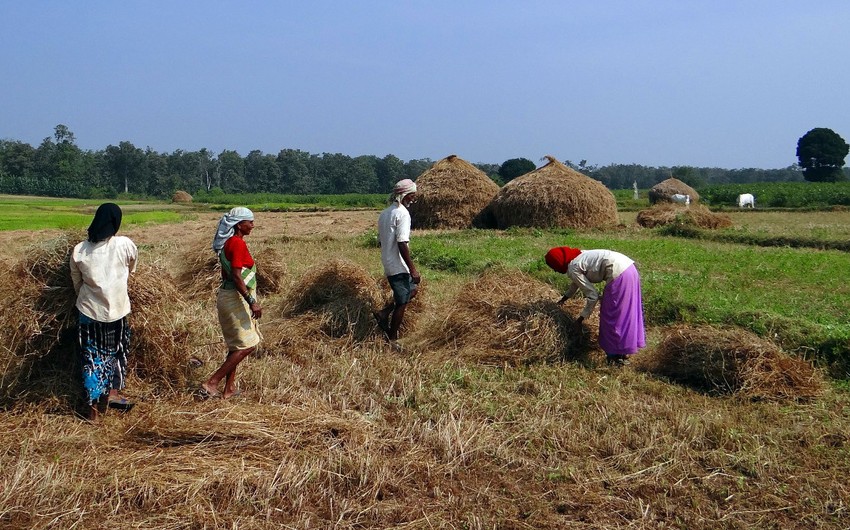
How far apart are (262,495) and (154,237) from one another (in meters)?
15.6

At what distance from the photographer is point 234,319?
5289 mm

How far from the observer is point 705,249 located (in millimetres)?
13406

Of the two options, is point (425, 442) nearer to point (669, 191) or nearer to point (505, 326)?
point (505, 326)

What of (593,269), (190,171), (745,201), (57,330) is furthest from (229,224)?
(190,171)

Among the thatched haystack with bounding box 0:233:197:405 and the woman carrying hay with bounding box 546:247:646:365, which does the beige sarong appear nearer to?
the thatched haystack with bounding box 0:233:197:405

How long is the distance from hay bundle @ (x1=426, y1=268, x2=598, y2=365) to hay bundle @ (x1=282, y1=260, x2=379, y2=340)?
0.85 metres

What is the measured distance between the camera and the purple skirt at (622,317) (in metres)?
6.07

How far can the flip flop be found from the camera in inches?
192

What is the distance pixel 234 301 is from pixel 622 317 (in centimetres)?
328

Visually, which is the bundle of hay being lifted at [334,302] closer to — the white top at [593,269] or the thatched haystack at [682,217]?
the white top at [593,269]

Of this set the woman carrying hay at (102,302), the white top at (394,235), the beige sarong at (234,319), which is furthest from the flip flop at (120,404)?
the white top at (394,235)

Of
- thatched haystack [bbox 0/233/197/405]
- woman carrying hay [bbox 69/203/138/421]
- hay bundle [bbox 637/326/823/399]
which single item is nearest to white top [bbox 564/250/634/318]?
hay bundle [bbox 637/326/823/399]

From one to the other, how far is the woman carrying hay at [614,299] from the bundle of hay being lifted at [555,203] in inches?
490

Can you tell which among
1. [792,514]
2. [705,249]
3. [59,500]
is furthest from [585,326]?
[705,249]
